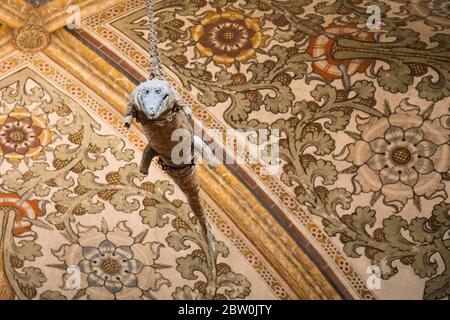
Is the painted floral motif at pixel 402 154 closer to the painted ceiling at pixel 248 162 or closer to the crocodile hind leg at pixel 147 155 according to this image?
the painted ceiling at pixel 248 162

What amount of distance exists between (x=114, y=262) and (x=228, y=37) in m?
1.72

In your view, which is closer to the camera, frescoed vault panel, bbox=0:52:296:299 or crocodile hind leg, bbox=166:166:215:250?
crocodile hind leg, bbox=166:166:215:250

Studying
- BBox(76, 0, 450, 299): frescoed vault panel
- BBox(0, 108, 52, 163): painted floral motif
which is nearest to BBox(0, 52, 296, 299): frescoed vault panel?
BBox(0, 108, 52, 163): painted floral motif

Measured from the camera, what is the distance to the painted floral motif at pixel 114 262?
677 centimetres

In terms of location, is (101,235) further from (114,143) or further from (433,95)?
(433,95)

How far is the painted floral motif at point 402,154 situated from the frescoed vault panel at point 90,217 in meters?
0.92

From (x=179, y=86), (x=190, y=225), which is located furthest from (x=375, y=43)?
(x=190, y=225)

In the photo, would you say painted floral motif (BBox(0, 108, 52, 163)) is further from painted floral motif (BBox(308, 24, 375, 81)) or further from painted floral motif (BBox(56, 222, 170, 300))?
painted floral motif (BBox(308, 24, 375, 81))

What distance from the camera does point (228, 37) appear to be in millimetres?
6418

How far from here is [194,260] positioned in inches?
266

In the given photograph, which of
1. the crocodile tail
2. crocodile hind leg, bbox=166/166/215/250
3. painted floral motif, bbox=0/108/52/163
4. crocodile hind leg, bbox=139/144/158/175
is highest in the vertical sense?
painted floral motif, bbox=0/108/52/163

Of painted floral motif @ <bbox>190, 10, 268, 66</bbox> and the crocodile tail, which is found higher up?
painted floral motif @ <bbox>190, 10, 268, 66</bbox>

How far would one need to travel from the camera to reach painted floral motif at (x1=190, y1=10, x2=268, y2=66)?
636 centimetres

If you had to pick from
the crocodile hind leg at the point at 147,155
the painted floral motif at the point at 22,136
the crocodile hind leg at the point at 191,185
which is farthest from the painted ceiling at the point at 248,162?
the crocodile hind leg at the point at 147,155
